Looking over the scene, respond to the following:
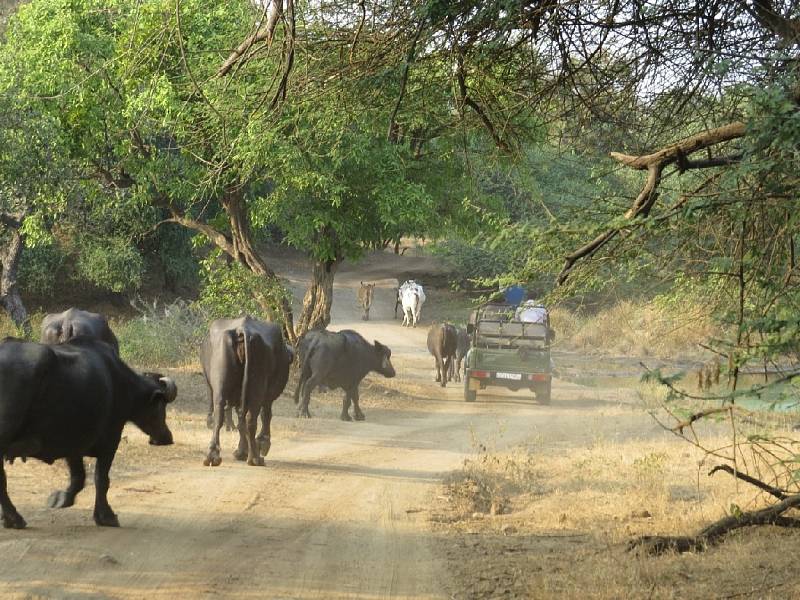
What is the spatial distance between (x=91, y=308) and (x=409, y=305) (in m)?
11.6

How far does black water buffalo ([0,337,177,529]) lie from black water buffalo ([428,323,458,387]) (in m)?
16.7

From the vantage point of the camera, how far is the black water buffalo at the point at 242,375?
12586 millimetres

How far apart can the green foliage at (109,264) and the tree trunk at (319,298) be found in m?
9.10

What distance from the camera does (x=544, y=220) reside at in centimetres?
915

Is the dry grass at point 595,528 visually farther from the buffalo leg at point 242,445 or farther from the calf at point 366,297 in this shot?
the calf at point 366,297

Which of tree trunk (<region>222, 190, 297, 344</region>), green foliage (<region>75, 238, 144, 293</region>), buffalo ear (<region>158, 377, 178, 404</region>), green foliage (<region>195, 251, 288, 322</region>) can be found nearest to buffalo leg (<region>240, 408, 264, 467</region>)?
buffalo ear (<region>158, 377, 178, 404</region>)

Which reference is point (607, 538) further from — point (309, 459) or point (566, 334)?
point (566, 334)

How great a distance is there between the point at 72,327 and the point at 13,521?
479cm

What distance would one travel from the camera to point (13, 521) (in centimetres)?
814

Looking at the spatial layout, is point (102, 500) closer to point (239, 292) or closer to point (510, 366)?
point (239, 292)

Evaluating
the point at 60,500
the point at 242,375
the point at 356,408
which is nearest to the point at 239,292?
the point at 356,408

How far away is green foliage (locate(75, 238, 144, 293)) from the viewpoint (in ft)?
98.0

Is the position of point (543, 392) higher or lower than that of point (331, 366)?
lower

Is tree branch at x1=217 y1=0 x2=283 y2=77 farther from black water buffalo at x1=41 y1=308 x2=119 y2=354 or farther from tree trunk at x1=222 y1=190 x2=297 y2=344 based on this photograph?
tree trunk at x1=222 y1=190 x2=297 y2=344
